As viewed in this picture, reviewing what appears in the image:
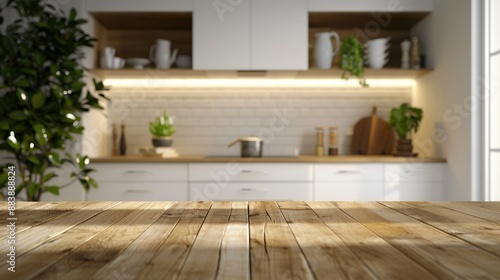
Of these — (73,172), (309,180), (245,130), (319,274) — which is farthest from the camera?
(245,130)

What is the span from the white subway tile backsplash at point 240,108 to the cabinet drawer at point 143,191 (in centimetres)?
67

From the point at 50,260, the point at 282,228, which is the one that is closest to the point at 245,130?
the point at 282,228

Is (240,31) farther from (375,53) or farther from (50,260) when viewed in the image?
(50,260)

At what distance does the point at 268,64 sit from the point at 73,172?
161cm

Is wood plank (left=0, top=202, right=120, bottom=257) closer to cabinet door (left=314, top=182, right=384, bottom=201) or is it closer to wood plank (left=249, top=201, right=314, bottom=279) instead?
wood plank (left=249, top=201, right=314, bottom=279)

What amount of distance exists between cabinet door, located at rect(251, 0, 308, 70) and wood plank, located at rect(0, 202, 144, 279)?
2.71m

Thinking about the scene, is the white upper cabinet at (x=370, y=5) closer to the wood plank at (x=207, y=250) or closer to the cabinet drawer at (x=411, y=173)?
the cabinet drawer at (x=411, y=173)

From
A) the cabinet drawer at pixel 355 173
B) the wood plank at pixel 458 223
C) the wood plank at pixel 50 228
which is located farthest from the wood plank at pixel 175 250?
the cabinet drawer at pixel 355 173

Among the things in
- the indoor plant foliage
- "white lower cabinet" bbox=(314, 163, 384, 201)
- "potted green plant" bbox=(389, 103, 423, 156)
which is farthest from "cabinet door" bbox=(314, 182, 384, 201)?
the indoor plant foliage

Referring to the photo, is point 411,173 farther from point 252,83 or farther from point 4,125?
point 4,125

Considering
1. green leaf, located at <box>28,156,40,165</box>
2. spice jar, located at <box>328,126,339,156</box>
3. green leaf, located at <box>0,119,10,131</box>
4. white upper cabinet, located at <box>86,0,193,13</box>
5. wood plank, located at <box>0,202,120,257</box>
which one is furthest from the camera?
spice jar, located at <box>328,126,339,156</box>

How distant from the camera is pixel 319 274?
77 centimetres

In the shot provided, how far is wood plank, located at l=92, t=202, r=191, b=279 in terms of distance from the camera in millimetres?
780

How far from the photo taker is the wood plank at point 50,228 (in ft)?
3.17
